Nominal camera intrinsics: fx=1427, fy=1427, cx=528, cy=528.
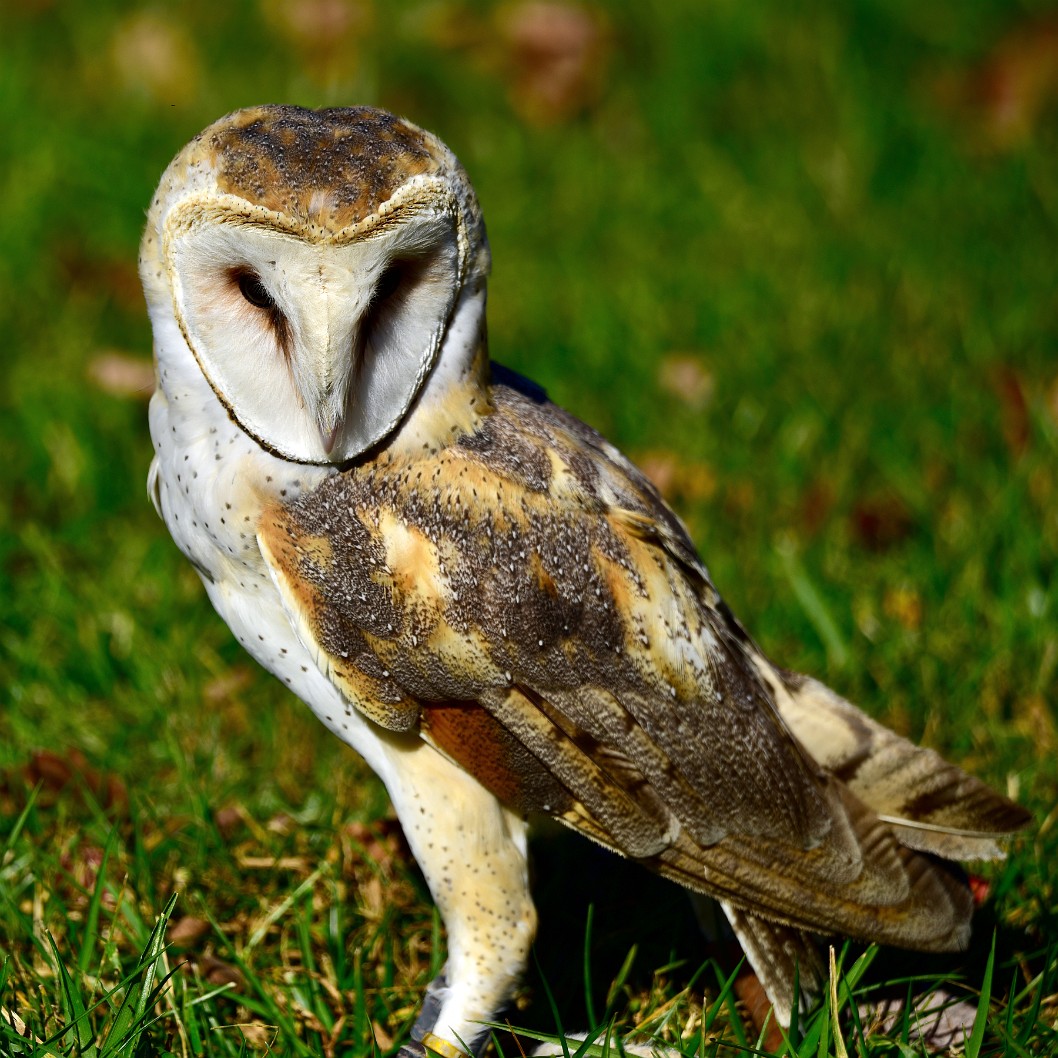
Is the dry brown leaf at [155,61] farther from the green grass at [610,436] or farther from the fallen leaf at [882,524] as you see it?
the fallen leaf at [882,524]

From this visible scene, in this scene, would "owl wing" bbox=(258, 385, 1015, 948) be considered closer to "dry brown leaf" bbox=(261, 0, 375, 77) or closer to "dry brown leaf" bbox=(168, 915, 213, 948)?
"dry brown leaf" bbox=(168, 915, 213, 948)

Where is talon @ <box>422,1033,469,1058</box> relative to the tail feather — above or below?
below

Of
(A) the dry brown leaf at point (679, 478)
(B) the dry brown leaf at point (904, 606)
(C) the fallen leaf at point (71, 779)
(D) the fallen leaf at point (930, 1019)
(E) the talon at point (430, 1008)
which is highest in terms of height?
(A) the dry brown leaf at point (679, 478)

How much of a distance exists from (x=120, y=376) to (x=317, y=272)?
3.18 meters

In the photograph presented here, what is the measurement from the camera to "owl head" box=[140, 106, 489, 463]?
2.35m

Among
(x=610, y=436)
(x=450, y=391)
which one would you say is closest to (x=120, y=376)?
(x=610, y=436)

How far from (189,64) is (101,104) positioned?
0.50 meters

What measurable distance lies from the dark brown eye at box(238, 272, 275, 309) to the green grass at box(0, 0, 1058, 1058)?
48.3 inches

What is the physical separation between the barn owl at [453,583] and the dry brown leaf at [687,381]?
2392 mm

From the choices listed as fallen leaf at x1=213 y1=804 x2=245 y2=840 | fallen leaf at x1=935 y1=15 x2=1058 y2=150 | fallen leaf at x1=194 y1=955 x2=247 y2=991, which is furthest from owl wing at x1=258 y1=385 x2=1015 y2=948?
fallen leaf at x1=935 y1=15 x2=1058 y2=150

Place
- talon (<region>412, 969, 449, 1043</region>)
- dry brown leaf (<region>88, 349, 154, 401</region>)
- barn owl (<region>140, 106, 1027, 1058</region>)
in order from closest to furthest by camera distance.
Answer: barn owl (<region>140, 106, 1027, 1058</region>) → talon (<region>412, 969, 449, 1043</region>) → dry brown leaf (<region>88, 349, 154, 401</region>)

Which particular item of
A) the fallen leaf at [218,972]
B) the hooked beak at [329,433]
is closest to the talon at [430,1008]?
the fallen leaf at [218,972]

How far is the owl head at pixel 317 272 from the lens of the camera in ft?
7.70

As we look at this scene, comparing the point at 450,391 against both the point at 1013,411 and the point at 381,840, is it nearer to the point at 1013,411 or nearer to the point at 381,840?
the point at 381,840
